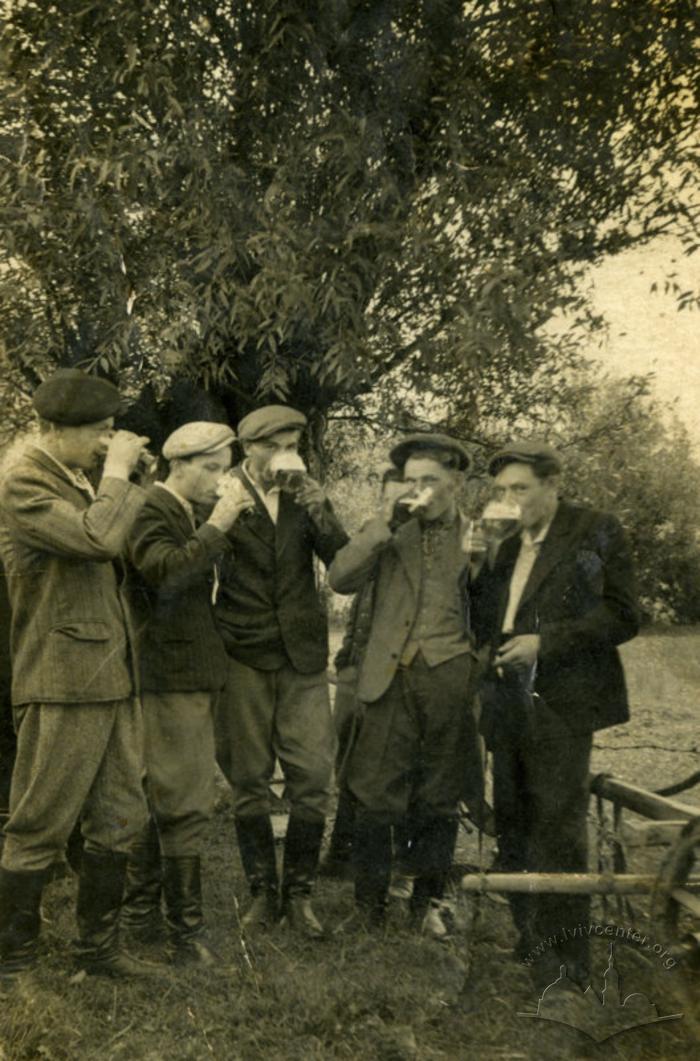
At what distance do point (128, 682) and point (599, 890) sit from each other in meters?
1.75

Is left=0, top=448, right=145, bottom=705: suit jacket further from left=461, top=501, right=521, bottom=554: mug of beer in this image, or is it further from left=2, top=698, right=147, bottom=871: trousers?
left=461, top=501, right=521, bottom=554: mug of beer

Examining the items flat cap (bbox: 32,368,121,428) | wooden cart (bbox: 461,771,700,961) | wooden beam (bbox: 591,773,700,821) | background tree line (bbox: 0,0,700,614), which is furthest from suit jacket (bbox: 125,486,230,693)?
wooden beam (bbox: 591,773,700,821)

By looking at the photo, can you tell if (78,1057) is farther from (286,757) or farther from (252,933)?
(286,757)

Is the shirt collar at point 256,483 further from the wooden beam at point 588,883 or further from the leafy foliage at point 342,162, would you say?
the wooden beam at point 588,883

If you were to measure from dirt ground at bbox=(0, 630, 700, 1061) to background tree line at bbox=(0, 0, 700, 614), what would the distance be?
1819mm

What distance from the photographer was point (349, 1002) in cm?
332

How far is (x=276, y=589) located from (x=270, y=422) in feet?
2.33

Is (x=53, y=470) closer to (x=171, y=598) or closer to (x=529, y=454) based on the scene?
(x=171, y=598)

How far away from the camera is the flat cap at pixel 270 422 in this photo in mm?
4004

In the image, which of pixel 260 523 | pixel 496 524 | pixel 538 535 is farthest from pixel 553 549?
pixel 260 523

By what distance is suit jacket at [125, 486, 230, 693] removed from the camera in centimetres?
358

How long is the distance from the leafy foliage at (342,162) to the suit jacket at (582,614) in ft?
3.36

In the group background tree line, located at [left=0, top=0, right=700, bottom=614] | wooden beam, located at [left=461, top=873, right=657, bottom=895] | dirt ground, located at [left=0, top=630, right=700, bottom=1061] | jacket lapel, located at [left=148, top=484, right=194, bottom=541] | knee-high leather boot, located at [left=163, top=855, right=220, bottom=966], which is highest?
background tree line, located at [left=0, top=0, right=700, bottom=614]

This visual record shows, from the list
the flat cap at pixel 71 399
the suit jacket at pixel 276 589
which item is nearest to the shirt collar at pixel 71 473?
the flat cap at pixel 71 399
